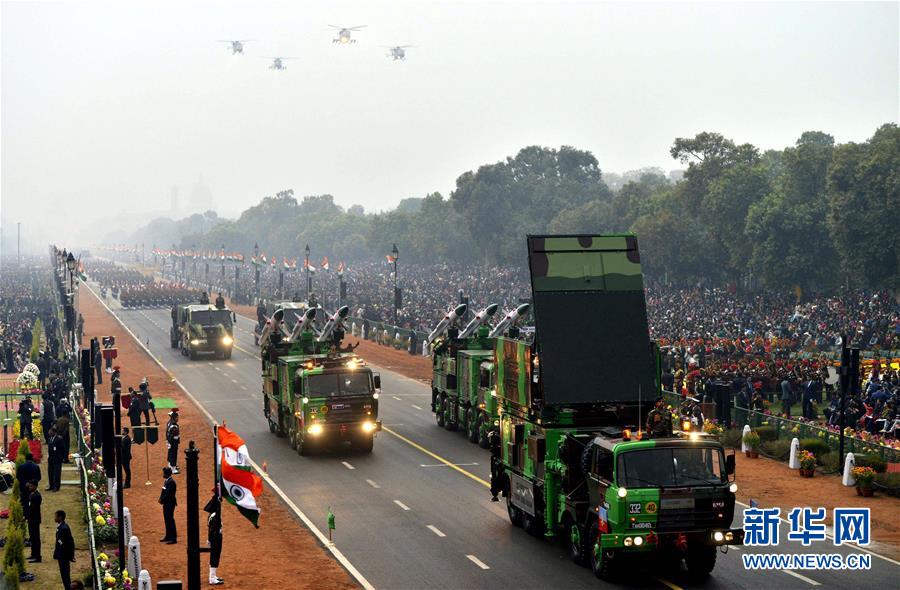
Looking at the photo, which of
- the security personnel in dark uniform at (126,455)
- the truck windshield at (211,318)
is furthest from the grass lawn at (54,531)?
the truck windshield at (211,318)

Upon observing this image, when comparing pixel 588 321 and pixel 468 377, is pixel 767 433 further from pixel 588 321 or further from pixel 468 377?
pixel 588 321

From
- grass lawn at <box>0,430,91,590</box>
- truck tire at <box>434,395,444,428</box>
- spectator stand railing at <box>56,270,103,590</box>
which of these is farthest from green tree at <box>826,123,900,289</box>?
grass lawn at <box>0,430,91,590</box>

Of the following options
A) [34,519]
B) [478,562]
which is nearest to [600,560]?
Answer: [478,562]

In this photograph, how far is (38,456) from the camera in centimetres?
3828

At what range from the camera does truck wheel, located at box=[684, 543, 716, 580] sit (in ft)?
75.4

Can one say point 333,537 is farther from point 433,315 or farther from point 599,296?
point 433,315

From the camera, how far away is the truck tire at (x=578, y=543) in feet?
80.4

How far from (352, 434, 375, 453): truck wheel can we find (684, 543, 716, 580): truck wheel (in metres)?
17.2

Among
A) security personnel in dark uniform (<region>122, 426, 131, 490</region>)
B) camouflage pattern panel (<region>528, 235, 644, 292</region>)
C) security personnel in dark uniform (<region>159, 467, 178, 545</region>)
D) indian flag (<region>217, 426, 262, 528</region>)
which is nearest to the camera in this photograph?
indian flag (<region>217, 426, 262, 528</region>)

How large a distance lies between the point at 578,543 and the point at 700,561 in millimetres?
2420

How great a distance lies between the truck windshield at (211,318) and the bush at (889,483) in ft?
152

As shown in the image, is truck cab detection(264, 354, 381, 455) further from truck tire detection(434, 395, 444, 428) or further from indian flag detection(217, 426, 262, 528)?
indian flag detection(217, 426, 262, 528)

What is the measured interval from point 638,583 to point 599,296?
579 cm

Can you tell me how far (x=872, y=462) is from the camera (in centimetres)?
A: 3475
